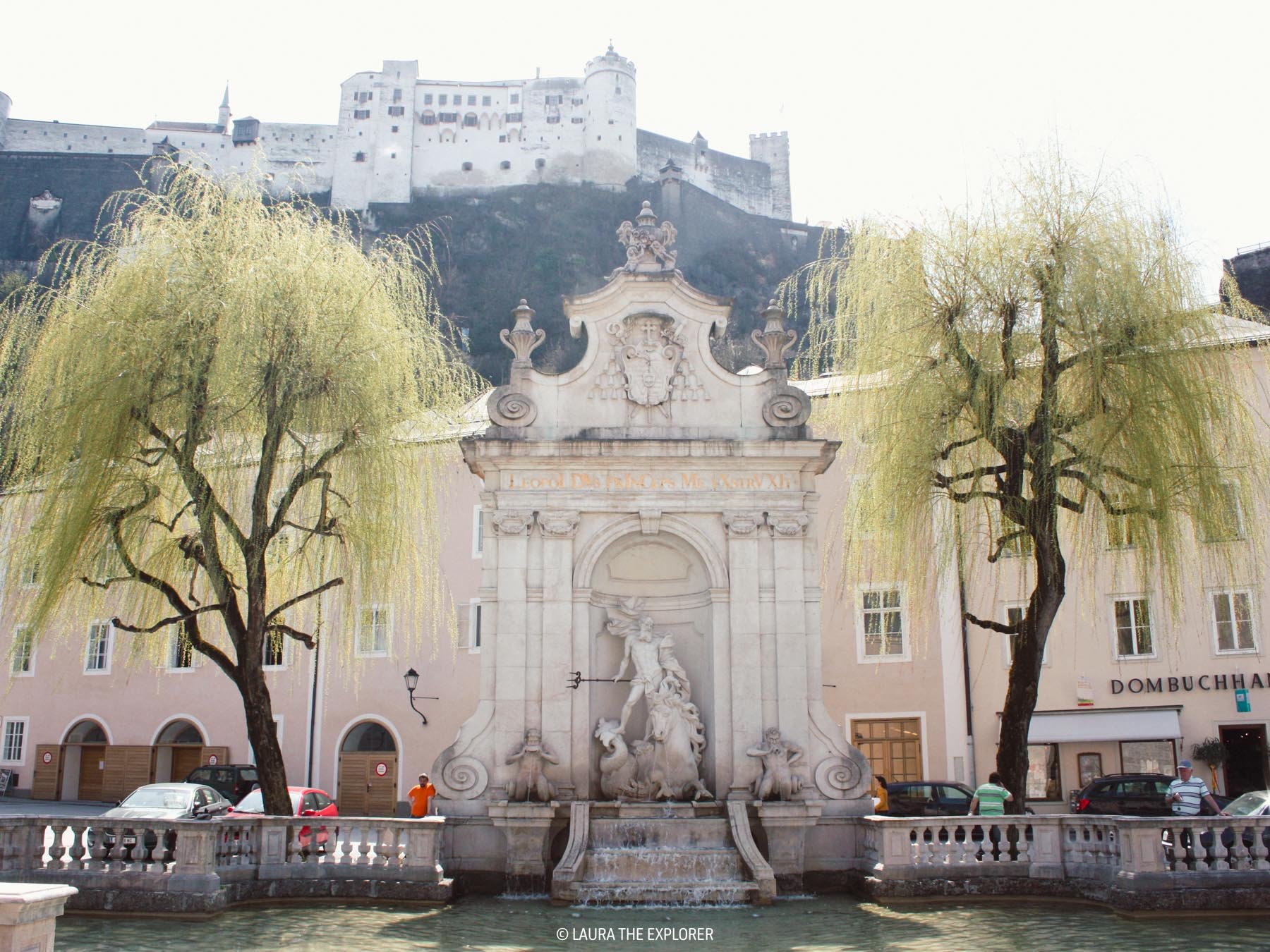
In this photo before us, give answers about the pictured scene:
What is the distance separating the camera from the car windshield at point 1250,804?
1642cm

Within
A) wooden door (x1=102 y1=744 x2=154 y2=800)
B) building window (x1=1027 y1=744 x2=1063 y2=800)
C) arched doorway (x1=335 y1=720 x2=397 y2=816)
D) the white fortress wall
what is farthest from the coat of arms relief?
the white fortress wall

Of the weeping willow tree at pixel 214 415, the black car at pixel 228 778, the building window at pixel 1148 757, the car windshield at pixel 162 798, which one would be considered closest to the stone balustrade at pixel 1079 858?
the weeping willow tree at pixel 214 415

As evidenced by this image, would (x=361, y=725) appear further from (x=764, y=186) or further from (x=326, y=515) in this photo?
(x=764, y=186)

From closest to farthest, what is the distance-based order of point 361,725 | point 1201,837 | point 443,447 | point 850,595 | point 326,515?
point 1201,837
point 326,515
point 443,447
point 850,595
point 361,725

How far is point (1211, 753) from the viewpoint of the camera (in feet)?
88.0

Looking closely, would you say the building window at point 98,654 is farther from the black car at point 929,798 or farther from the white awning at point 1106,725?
the white awning at point 1106,725

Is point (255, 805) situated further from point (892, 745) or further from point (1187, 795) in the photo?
point (892, 745)

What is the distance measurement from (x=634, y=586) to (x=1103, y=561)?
15.3m

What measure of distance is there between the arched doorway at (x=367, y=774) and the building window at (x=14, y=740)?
11.5 m

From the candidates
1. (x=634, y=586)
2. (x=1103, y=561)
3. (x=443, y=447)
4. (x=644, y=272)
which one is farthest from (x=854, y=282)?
(x=1103, y=561)

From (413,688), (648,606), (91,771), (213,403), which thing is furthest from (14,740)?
(648,606)

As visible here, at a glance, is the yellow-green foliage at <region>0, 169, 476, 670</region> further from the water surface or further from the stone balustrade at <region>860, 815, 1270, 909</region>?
the stone balustrade at <region>860, 815, 1270, 909</region>

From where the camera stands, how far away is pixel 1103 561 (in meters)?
27.8

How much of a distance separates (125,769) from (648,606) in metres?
22.9
